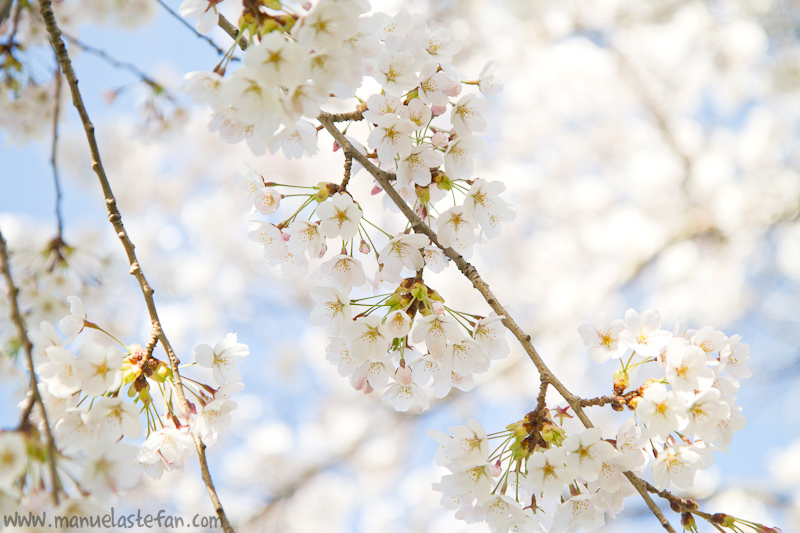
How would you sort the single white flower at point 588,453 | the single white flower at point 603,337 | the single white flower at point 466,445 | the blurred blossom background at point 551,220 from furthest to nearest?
the blurred blossom background at point 551,220 → the single white flower at point 603,337 → the single white flower at point 466,445 → the single white flower at point 588,453

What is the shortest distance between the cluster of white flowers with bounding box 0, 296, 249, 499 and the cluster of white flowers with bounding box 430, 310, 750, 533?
0.49 meters

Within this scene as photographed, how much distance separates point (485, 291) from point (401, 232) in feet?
0.74

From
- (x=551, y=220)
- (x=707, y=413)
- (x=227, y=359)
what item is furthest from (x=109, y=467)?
(x=551, y=220)

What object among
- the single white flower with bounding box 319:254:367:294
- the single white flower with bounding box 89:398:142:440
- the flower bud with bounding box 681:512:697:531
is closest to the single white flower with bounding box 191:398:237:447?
the single white flower with bounding box 89:398:142:440

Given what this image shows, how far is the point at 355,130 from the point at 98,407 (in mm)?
6385

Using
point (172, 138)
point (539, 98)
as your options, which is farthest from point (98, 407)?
point (539, 98)

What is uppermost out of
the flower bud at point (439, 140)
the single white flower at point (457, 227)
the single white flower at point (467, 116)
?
the single white flower at point (467, 116)

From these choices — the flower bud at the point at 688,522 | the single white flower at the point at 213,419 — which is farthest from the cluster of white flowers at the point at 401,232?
the flower bud at the point at 688,522

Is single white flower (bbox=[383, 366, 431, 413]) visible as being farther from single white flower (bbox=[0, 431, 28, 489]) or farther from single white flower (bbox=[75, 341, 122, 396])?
single white flower (bbox=[0, 431, 28, 489])

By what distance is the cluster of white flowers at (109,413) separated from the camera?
78cm

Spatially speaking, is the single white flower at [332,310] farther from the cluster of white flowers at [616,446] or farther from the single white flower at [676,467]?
the single white flower at [676,467]

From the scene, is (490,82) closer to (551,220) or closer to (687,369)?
(687,369)

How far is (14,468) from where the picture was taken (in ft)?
2.29

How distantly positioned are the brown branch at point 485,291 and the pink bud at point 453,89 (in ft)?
0.71
